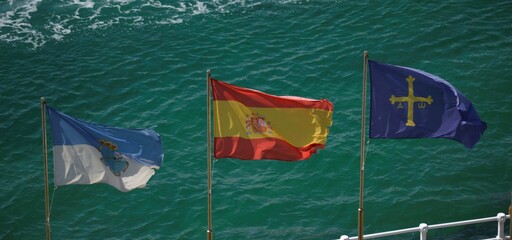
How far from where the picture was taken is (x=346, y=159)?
42969 millimetres

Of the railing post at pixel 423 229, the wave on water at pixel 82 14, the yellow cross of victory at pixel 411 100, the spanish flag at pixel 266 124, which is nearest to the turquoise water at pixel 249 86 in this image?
the wave on water at pixel 82 14

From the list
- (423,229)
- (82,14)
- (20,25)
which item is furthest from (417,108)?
(20,25)

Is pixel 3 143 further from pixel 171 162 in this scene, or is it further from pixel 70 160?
pixel 70 160

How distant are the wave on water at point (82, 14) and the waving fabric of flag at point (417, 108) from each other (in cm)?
2273

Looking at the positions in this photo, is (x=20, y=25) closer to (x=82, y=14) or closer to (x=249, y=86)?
(x=82, y=14)

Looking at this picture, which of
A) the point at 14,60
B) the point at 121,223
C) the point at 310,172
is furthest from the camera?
the point at 14,60

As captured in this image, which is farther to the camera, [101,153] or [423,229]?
[423,229]

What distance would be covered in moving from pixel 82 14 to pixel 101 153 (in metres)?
24.0

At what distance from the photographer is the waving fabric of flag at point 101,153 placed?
2961 centimetres

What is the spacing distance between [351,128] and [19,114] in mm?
14541

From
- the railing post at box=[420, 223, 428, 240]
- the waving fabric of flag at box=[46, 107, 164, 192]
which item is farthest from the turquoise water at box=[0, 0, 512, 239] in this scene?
the waving fabric of flag at box=[46, 107, 164, 192]

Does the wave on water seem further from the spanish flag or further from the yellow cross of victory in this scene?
the yellow cross of victory

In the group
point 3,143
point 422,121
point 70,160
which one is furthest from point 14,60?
point 422,121

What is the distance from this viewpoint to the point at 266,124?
30.5 meters
